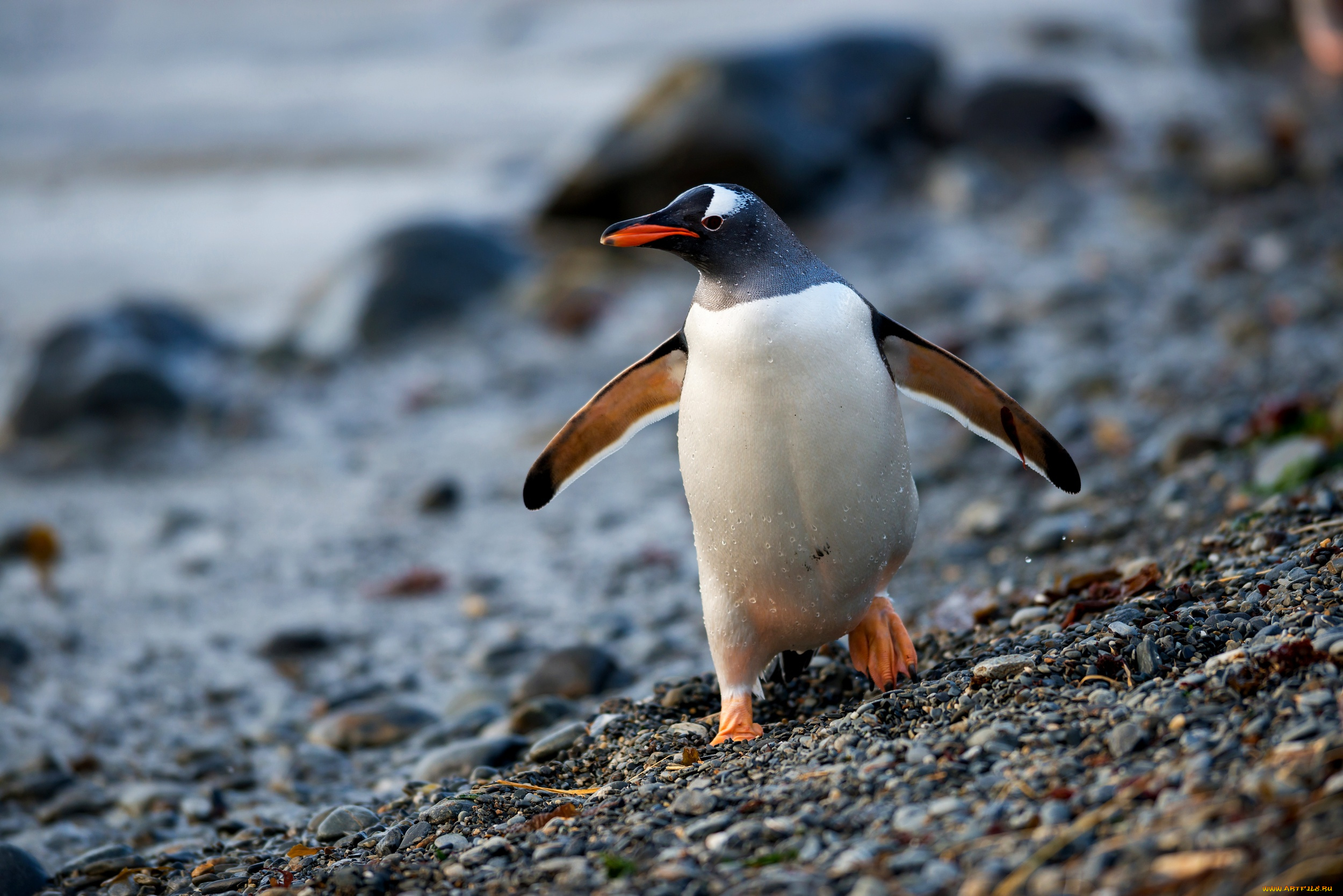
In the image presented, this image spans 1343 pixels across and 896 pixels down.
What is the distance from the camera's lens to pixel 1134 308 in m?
9.20

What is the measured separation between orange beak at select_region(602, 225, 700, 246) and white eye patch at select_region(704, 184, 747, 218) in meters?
0.09

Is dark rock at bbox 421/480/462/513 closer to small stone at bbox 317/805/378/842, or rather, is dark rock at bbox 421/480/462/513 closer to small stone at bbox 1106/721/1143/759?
small stone at bbox 317/805/378/842

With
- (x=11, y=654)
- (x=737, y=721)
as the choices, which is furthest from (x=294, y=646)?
(x=737, y=721)

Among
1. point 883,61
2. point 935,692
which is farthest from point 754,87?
point 935,692

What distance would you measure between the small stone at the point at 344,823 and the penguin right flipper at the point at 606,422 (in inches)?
44.4

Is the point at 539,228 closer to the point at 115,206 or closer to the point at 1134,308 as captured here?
the point at 1134,308

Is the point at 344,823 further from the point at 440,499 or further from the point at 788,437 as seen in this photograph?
the point at 440,499

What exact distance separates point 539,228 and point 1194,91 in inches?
337

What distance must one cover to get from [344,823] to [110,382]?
721 cm

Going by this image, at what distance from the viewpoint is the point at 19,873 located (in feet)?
13.6

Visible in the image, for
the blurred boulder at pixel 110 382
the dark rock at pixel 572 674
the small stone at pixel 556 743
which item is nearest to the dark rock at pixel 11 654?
the dark rock at pixel 572 674

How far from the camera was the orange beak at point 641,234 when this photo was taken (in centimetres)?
376

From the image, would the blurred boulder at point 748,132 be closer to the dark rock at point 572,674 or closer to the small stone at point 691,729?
the dark rock at point 572,674

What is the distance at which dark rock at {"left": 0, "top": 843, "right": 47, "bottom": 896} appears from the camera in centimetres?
410
